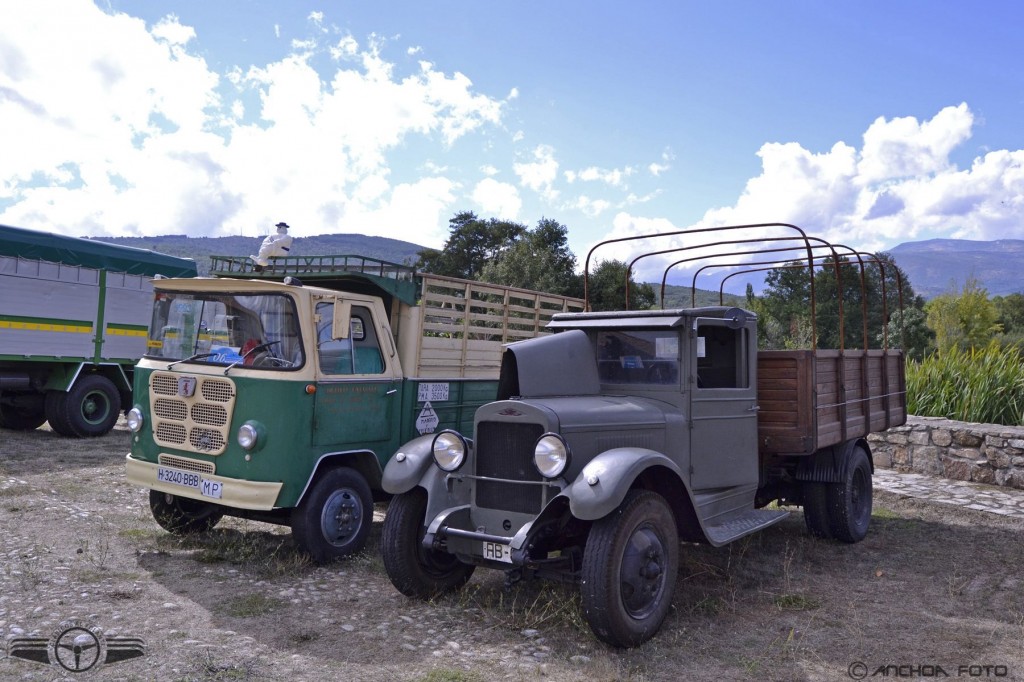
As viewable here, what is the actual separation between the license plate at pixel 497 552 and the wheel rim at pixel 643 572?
2.16 ft

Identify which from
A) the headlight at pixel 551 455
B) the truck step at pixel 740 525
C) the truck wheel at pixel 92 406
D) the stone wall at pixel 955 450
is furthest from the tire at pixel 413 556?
the truck wheel at pixel 92 406

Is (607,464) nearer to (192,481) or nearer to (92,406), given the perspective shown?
(192,481)

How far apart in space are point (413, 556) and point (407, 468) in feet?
1.86

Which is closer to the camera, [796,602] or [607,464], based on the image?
[607,464]

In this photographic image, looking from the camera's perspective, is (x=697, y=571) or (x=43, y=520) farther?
(x=43, y=520)

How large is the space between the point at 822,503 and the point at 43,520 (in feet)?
22.7

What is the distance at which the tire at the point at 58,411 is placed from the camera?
1180cm

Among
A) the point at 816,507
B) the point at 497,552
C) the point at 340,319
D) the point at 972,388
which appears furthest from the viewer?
the point at 972,388

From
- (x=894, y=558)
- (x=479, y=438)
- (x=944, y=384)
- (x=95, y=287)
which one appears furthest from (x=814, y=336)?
(x=95, y=287)

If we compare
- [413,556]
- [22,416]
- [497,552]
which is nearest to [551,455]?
[497,552]

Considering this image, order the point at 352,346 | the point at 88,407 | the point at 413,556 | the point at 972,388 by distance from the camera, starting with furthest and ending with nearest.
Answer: the point at 88,407 → the point at 972,388 → the point at 352,346 → the point at 413,556

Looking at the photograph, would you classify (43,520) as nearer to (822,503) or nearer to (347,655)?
(347,655)

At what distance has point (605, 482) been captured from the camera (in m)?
4.32

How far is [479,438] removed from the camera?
5074mm
